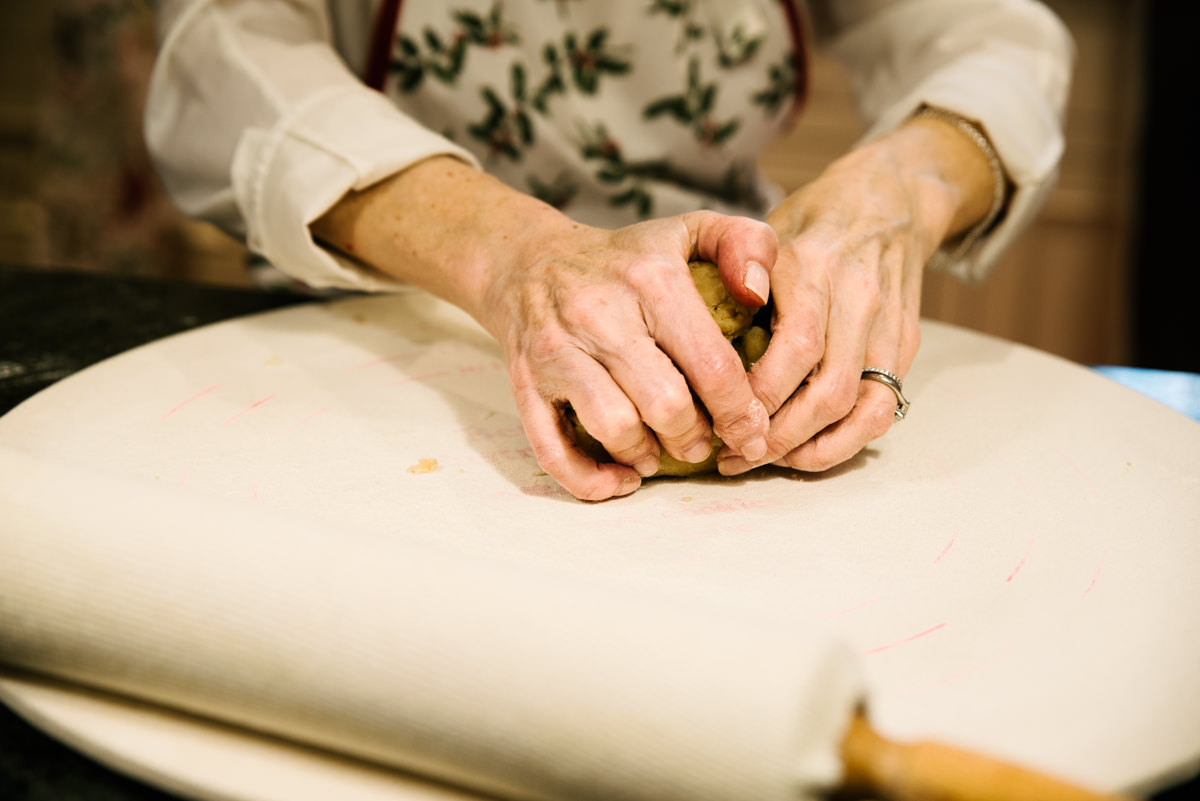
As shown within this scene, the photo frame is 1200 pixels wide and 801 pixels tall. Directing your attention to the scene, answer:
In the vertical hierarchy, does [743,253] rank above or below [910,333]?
above

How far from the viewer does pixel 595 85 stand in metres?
1.15

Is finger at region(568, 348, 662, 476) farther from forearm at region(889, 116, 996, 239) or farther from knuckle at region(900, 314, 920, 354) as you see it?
forearm at region(889, 116, 996, 239)

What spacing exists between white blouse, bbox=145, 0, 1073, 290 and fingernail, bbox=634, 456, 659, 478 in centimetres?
39

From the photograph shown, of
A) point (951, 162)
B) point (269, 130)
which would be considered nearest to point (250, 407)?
point (269, 130)

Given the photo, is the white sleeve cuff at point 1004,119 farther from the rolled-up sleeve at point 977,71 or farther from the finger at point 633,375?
the finger at point 633,375

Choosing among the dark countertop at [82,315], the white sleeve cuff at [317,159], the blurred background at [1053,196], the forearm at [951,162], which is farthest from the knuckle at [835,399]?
the blurred background at [1053,196]

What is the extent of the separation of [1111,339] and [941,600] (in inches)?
81.9

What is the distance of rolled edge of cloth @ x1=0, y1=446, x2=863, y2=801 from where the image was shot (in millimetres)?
408

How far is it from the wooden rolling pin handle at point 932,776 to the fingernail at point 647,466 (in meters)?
0.31

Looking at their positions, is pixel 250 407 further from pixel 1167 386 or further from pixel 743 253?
pixel 1167 386

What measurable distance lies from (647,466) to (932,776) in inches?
13.9

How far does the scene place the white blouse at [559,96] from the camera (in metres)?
0.91

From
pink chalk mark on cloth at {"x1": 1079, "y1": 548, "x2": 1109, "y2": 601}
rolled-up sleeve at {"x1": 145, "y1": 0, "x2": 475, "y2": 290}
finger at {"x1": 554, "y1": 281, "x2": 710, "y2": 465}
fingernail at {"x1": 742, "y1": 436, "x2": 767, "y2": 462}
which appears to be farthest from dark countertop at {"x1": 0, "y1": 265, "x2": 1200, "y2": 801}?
pink chalk mark on cloth at {"x1": 1079, "y1": 548, "x2": 1109, "y2": 601}

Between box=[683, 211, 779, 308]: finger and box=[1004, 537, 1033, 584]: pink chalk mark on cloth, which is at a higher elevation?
box=[683, 211, 779, 308]: finger
